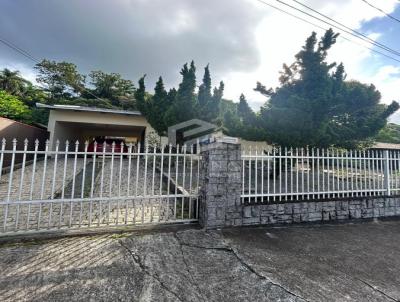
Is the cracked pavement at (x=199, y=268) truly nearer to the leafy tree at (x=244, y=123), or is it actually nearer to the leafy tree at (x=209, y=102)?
the leafy tree at (x=244, y=123)

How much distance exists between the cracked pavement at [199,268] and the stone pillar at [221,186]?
0.28 meters

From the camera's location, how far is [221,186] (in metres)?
3.71

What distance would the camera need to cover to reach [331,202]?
443 centimetres

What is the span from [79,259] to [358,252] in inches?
147

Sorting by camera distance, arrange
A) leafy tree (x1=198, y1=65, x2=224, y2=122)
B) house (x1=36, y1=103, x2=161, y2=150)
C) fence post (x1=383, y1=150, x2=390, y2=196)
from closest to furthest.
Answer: fence post (x1=383, y1=150, x2=390, y2=196), leafy tree (x1=198, y1=65, x2=224, y2=122), house (x1=36, y1=103, x2=161, y2=150)

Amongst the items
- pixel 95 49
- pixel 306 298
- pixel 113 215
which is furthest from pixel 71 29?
pixel 306 298

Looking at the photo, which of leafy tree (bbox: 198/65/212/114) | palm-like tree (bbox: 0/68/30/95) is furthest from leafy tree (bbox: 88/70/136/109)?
leafy tree (bbox: 198/65/212/114)

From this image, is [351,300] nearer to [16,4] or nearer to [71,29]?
[16,4]

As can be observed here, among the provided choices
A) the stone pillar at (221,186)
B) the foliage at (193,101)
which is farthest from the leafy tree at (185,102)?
the stone pillar at (221,186)

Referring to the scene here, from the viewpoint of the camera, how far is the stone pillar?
3.66 metres

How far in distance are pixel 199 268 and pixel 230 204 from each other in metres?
1.43

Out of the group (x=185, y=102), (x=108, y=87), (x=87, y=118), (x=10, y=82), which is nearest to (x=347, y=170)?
(x=185, y=102)

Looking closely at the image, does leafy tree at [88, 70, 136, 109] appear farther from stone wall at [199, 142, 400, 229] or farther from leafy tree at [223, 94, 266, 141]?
stone wall at [199, 142, 400, 229]

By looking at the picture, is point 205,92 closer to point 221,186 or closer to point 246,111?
point 246,111
